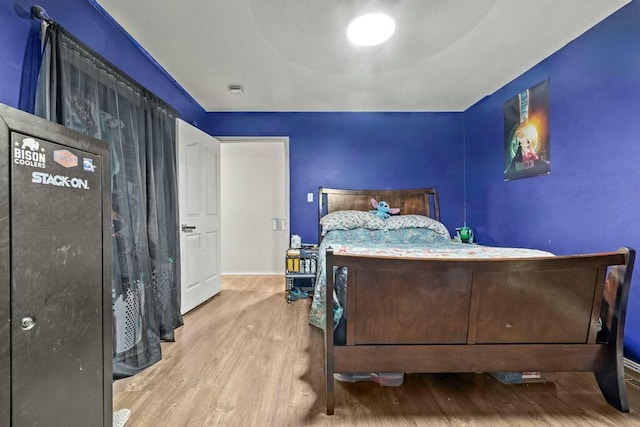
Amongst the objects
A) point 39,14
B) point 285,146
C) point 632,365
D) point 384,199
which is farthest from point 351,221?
point 39,14

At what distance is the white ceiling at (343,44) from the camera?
1.80m

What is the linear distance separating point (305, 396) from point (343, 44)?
2.45 meters

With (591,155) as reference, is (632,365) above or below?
below

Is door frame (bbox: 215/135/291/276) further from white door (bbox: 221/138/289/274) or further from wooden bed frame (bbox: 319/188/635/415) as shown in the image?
wooden bed frame (bbox: 319/188/635/415)

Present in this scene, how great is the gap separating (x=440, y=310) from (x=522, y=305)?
0.42m

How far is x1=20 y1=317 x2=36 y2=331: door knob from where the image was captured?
83 cm

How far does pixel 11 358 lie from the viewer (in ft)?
2.60

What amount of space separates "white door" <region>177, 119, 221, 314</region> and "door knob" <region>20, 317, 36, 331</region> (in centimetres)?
185

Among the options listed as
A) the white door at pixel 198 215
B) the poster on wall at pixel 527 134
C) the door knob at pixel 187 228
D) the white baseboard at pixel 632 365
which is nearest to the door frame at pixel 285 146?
the white door at pixel 198 215

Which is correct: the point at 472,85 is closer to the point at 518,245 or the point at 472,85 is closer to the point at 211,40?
the point at 518,245

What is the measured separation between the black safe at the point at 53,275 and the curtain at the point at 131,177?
0.75 meters

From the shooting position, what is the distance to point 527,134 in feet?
8.74

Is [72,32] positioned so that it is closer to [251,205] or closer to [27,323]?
[27,323]

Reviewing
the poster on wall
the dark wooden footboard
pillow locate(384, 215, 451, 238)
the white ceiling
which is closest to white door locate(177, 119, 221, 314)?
the white ceiling
